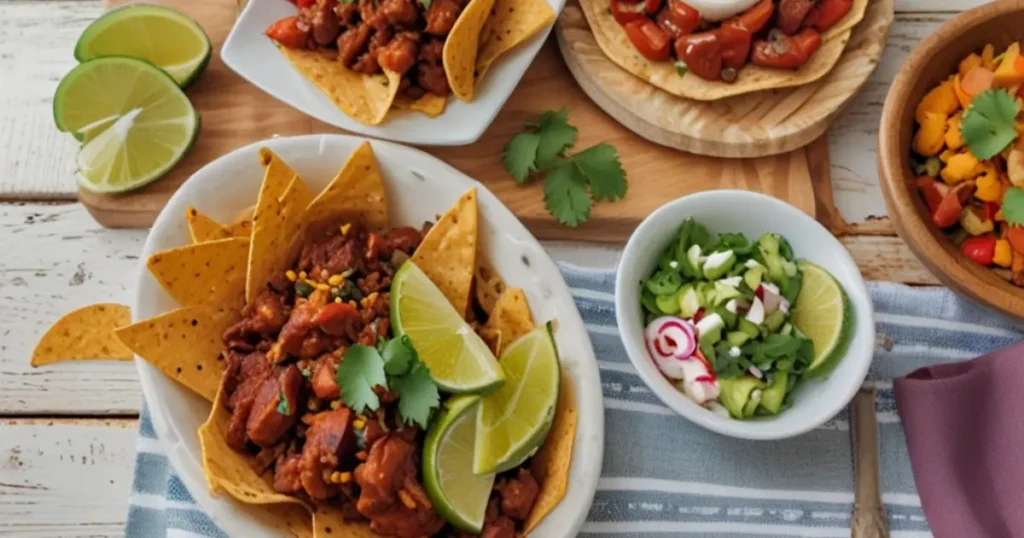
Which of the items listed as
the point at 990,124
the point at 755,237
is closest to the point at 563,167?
the point at 755,237

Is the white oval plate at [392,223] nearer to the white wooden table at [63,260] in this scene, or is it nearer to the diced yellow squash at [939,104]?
the white wooden table at [63,260]

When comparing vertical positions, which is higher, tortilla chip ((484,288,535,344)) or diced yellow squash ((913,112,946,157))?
diced yellow squash ((913,112,946,157))

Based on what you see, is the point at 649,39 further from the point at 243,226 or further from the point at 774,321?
the point at 243,226

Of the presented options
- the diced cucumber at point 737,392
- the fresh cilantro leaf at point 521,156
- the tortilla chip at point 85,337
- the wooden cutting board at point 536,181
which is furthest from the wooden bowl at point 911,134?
the tortilla chip at point 85,337

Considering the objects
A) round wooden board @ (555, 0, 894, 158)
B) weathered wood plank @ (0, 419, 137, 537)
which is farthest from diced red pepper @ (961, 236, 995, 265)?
weathered wood plank @ (0, 419, 137, 537)

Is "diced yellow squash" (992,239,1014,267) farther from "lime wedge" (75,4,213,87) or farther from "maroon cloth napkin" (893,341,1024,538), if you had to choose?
"lime wedge" (75,4,213,87)
